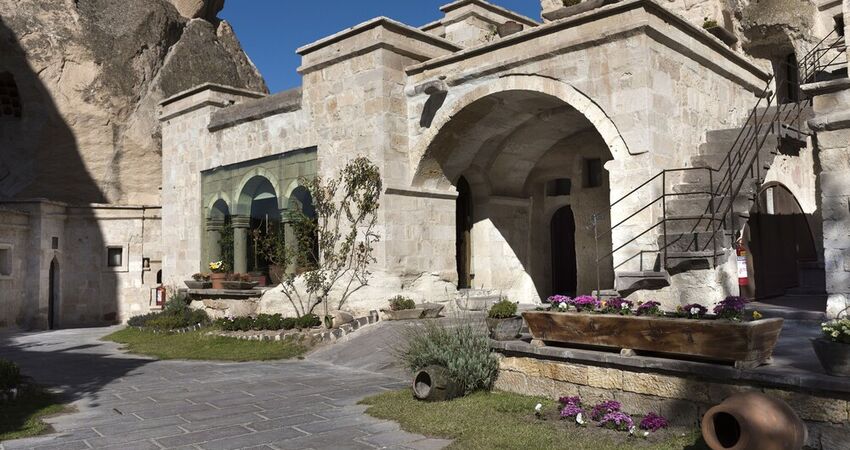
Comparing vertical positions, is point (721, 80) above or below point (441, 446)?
above

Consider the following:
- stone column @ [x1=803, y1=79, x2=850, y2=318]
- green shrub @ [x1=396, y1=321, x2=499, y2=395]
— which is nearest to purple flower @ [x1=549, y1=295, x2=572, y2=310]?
green shrub @ [x1=396, y1=321, x2=499, y2=395]

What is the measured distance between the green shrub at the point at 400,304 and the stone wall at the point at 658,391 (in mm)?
5666

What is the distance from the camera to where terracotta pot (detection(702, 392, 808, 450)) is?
392 centimetres

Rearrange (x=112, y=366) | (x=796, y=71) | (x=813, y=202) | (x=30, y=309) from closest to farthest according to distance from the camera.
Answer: (x=112, y=366)
(x=813, y=202)
(x=796, y=71)
(x=30, y=309)

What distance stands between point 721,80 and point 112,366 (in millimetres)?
11479

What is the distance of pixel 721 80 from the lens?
39.2ft

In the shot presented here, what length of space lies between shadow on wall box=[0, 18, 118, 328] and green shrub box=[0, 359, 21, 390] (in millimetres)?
13203

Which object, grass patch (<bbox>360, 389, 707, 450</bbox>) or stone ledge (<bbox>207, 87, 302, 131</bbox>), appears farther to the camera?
stone ledge (<bbox>207, 87, 302, 131</bbox>)

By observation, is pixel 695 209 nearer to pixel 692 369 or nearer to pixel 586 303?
pixel 586 303

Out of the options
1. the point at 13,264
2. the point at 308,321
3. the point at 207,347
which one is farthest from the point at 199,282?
the point at 13,264

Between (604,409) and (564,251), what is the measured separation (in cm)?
1255

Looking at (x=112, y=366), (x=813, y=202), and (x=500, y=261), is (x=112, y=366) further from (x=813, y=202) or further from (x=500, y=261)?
(x=813, y=202)

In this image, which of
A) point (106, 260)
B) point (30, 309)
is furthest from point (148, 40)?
point (30, 309)

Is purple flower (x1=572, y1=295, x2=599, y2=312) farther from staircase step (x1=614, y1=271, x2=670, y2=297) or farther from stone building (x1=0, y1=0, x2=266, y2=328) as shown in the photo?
stone building (x1=0, y1=0, x2=266, y2=328)
